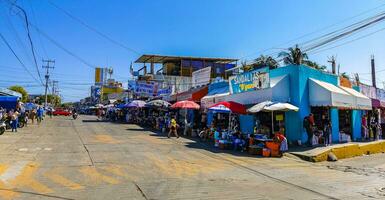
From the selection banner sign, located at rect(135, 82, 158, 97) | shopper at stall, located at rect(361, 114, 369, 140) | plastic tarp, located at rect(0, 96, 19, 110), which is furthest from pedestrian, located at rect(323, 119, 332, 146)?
plastic tarp, located at rect(0, 96, 19, 110)

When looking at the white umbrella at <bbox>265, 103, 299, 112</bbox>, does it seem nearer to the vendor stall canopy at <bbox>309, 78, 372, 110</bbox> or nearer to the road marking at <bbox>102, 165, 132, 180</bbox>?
the vendor stall canopy at <bbox>309, 78, 372, 110</bbox>

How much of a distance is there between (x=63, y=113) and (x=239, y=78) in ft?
201

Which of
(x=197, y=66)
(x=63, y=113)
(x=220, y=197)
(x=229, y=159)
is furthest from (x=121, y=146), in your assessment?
(x=63, y=113)

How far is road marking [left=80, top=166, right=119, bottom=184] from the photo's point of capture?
10547 millimetres

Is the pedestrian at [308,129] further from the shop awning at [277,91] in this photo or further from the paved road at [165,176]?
the paved road at [165,176]

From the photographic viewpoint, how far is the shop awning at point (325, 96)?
779 inches

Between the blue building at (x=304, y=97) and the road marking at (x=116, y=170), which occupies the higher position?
the blue building at (x=304, y=97)

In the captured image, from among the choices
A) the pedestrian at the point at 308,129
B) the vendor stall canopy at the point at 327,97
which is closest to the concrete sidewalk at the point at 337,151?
the pedestrian at the point at 308,129

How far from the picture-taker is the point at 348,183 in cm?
1134

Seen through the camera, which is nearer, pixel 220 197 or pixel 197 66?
pixel 220 197

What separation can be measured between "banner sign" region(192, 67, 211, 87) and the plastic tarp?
1699 cm

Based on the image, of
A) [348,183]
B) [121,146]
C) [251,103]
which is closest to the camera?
[348,183]

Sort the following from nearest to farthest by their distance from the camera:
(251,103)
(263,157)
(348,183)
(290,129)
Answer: (348,183) → (263,157) → (290,129) → (251,103)

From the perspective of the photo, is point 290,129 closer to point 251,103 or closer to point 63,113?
point 251,103
